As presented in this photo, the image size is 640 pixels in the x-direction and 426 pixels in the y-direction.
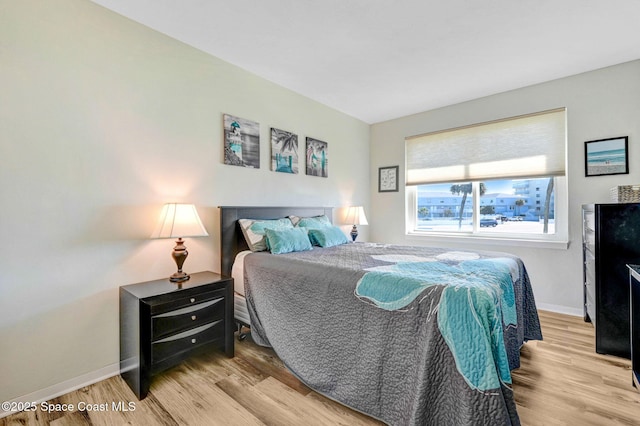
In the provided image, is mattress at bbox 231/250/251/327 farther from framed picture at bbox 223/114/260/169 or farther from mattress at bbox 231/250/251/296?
framed picture at bbox 223/114/260/169

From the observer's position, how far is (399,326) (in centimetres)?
143

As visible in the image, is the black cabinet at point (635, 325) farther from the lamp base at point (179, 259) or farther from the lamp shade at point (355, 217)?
the lamp base at point (179, 259)

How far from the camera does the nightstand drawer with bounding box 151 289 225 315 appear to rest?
1.83 meters

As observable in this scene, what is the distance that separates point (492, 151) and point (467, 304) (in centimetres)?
300

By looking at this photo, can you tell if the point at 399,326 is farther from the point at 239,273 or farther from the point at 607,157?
the point at 607,157

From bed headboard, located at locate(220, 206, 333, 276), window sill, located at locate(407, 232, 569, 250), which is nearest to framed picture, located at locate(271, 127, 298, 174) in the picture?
bed headboard, located at locate(220, 206, 333, 276)

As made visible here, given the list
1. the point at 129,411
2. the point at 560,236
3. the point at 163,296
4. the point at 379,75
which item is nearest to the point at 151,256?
the point at 163,296

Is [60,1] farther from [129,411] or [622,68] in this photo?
[622,68]

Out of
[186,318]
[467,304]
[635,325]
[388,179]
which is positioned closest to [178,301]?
[186,318]

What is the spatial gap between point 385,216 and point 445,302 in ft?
10.7

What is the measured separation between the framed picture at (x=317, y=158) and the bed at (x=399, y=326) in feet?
4.91

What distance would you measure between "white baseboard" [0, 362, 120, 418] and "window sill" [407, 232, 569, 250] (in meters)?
3.71

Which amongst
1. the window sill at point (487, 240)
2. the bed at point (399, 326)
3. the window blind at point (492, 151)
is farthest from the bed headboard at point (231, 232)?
the window blind at point (492, 151)

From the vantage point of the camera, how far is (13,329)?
164 cm
